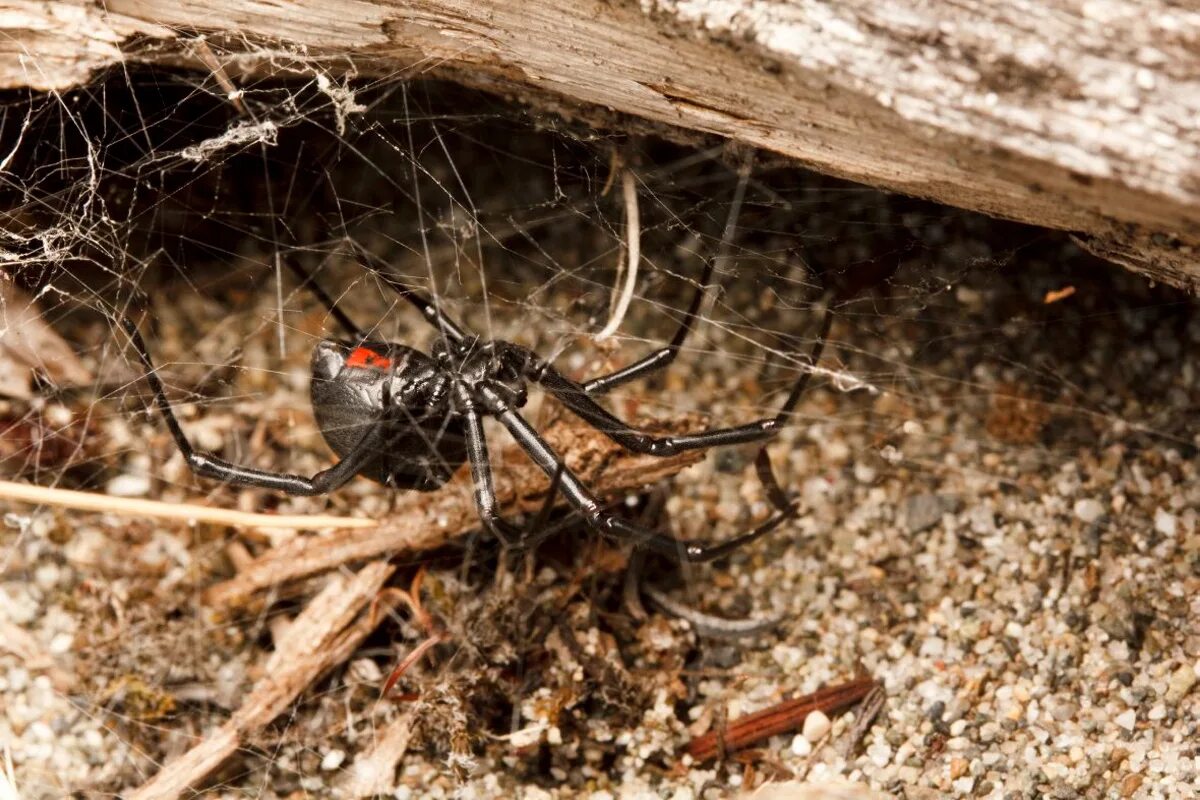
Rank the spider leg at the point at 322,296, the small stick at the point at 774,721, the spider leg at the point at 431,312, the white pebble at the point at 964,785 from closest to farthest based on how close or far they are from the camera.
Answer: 1. the white pebble at the point at 964,785
2. the small stick at the point at 774,721
3. the spider leg at the point at 431,312
4. the spider leg at the point at 322,296

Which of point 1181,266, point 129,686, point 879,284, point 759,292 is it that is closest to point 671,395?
point 759,292

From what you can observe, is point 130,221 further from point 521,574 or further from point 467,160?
point 521,574

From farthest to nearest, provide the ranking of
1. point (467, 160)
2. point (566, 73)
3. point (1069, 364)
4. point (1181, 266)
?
point (467, 160) → point (1069, 364) → point (566, 73) → point (1181, 266)

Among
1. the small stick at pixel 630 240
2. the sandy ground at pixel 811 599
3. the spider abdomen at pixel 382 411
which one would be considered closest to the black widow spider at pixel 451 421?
the spider abdomen at pixel 382 411

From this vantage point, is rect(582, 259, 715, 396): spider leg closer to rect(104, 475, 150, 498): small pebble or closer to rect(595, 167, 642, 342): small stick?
rect(595, 167, 642, 342): small stick

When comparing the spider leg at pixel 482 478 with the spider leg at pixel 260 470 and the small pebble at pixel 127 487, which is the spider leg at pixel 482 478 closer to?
the spider leg at pixel 260 470

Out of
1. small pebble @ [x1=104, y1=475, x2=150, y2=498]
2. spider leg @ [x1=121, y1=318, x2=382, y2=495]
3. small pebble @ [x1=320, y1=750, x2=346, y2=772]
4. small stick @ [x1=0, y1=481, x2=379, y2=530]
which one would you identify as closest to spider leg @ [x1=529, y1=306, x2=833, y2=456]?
spider leg @ [x1=121, y1=318, x2=382, y2=495]
